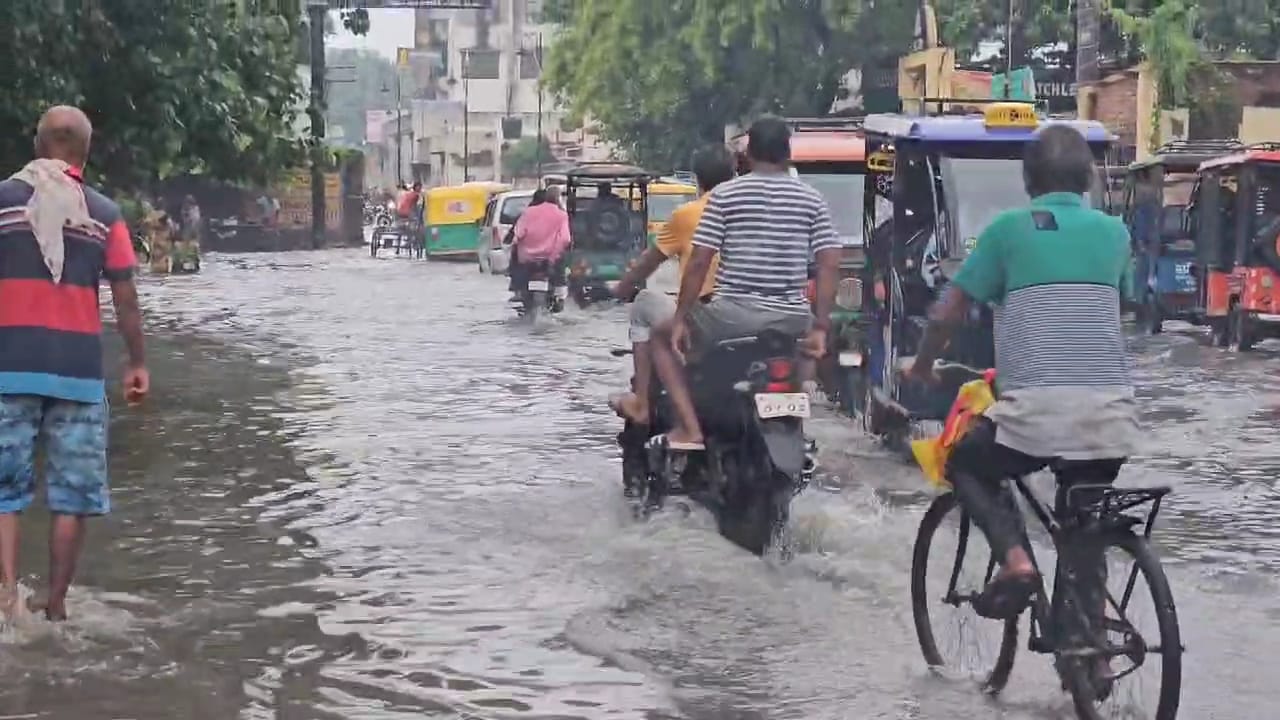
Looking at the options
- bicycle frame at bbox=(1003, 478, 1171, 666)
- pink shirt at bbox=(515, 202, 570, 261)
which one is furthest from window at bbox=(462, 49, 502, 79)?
bicycle frame at bbox=(1003, 478, 1171, 666)

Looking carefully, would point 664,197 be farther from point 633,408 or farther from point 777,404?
point 777,404

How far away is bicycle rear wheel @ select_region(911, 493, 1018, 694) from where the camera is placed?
6.29 m

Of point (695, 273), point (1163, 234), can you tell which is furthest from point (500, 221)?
point (695, 273)

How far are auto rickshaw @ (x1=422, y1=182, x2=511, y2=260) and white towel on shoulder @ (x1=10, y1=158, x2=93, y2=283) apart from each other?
38.0m

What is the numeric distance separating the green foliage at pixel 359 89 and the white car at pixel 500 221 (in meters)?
133

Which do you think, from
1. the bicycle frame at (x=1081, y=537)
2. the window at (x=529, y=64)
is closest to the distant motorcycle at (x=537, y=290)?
the bicycle frame at (x=1081, y=537)

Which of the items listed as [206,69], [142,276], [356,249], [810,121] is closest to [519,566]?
[206,69]

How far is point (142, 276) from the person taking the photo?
127 feet

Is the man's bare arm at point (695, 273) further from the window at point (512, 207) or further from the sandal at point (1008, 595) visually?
the window at point (512, 207)

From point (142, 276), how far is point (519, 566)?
1235 inches

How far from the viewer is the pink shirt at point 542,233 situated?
24.1 m

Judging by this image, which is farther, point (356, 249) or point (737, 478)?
point (356, 249)

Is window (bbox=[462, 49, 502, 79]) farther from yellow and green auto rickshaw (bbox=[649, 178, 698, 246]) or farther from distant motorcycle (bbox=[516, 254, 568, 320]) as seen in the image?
distant motorcycle (bbox=[516, 254, 568, 320])

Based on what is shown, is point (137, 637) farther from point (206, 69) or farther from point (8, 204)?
point (206, 69)
